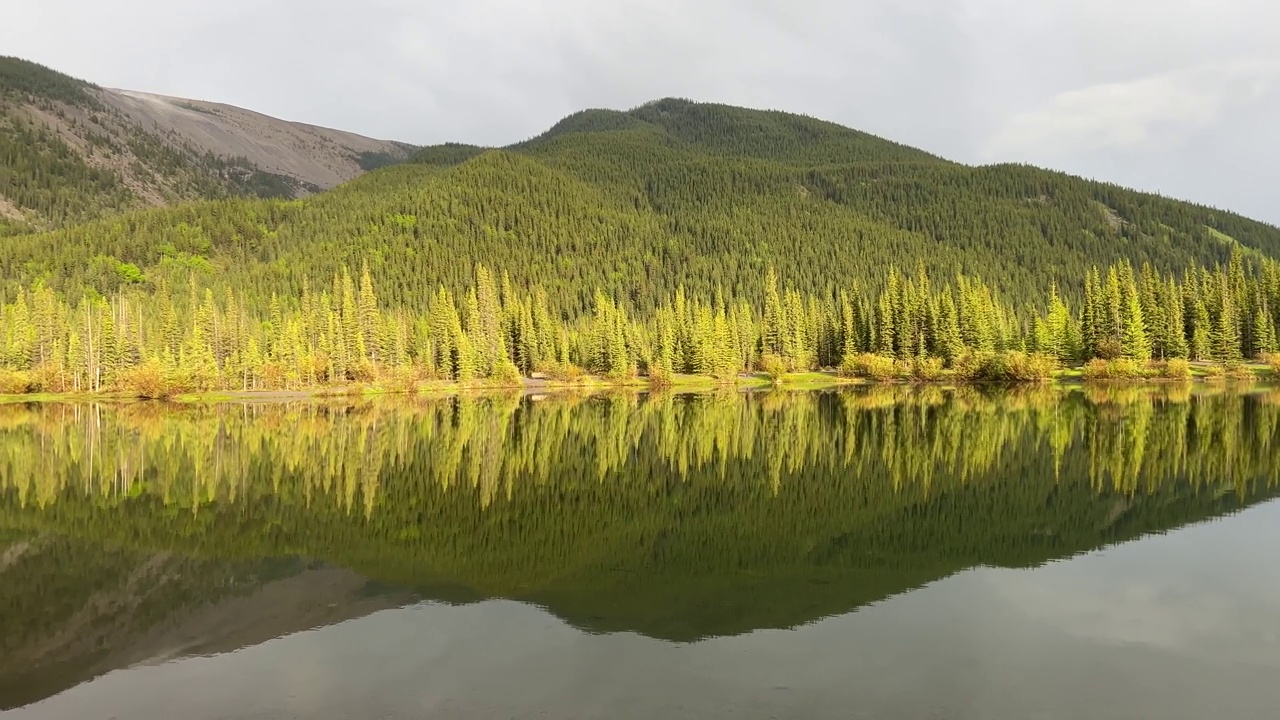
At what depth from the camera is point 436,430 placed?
2168 inches

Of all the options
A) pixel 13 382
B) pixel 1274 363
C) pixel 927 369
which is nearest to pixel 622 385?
pixel 927 369

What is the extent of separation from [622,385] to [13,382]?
252 feet

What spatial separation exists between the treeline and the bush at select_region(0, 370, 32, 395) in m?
0.23

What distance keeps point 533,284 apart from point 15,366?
9917cm

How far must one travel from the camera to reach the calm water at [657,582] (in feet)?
44.2

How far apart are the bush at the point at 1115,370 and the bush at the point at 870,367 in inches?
968

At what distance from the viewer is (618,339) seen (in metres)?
124

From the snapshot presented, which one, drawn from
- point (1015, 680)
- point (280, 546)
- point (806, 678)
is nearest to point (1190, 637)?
point (1015, 680)

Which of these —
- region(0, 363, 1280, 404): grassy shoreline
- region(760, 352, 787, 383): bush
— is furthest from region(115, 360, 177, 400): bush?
region(760, 352, 787, 383): bush

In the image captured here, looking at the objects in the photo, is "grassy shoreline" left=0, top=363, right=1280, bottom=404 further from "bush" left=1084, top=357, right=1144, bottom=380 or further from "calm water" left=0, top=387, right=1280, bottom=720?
"calm water" left=0, top=387, right=1280, bottom=720

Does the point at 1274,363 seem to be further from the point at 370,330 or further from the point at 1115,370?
the point at 370,330

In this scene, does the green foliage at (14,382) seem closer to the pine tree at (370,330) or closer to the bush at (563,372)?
the pine tree at (370,330)

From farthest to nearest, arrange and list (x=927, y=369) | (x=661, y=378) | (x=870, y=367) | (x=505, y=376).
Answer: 1. (x=505, y=376)
2. (x=870, y=367)
3. (x=661, y=378)
4. (x=927, y=369)

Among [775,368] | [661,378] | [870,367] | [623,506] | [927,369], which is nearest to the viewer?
[623,506]
